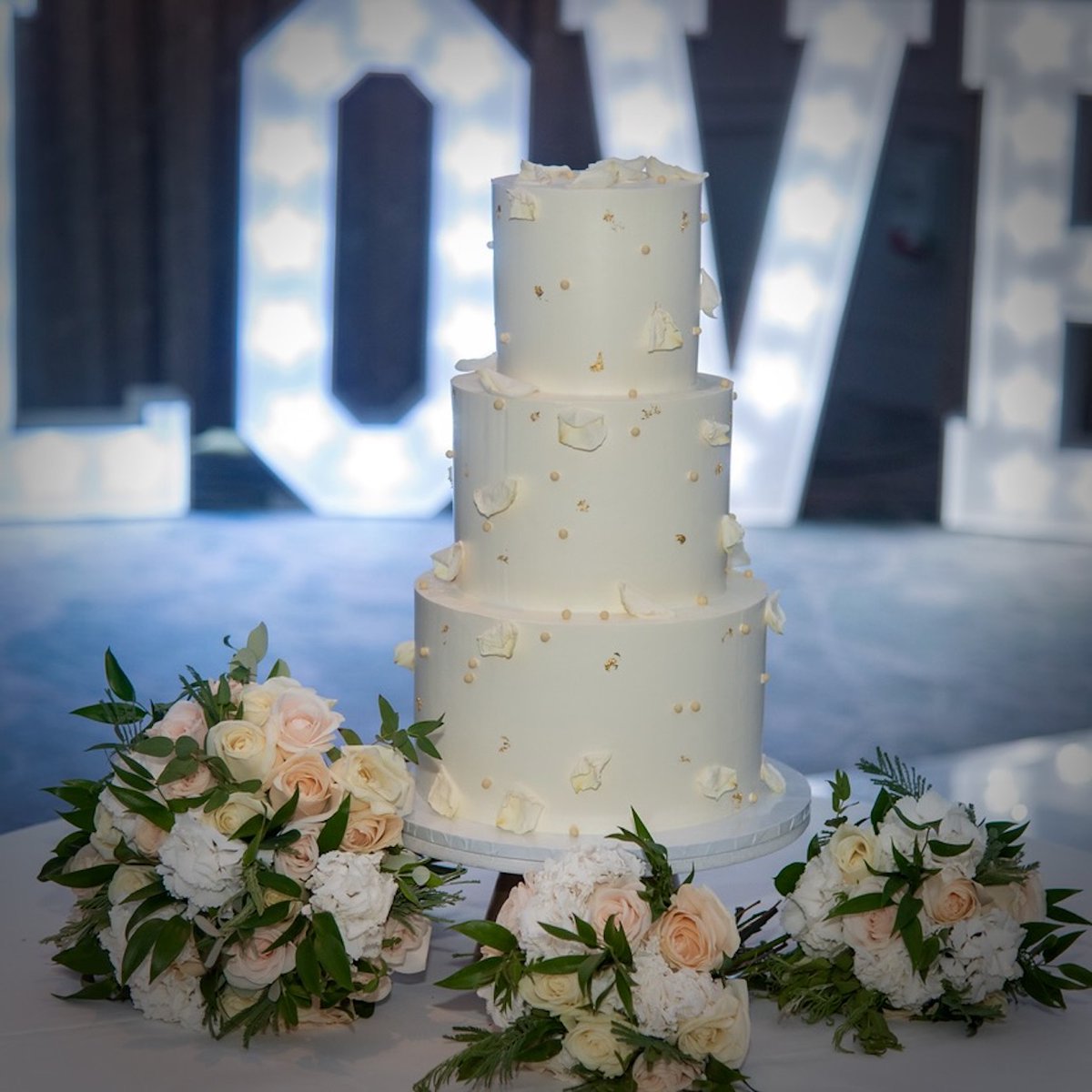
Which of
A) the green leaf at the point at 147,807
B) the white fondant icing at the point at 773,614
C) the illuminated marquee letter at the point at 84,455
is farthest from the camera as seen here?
the illuminated marquee letter at the point at 84,455

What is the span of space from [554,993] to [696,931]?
0.80 feet

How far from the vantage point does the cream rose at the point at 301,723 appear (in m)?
3.12

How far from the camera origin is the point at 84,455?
7832 mm

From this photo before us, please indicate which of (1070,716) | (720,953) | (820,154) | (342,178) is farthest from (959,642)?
(720,953)

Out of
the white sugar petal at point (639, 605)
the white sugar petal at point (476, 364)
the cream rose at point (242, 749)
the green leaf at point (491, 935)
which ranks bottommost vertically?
the green leaf at point (491, 935)

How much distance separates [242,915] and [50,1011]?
49 centimetres

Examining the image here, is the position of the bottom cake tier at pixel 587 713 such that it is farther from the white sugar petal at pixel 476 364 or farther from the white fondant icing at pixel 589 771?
the white sugar petal at pixel 476 364

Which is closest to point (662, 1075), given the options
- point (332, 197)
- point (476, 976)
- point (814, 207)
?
point (476, 976)

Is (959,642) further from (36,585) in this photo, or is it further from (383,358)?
(36,585)

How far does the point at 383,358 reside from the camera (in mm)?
8148

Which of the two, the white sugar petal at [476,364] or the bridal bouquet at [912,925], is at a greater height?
the white sugar petal at [476,364]

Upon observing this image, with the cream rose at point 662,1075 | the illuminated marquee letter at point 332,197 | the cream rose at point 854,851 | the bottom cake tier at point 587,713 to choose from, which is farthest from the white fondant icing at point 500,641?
the illuminated marquee letter at point 332,197

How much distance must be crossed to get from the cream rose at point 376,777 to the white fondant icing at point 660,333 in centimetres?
85

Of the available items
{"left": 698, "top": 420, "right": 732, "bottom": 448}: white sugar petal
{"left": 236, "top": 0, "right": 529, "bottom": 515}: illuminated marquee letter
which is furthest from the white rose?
{"left": 236, "top": 0, "right": 529, "bottom": 515}: illuminated marquee letter
